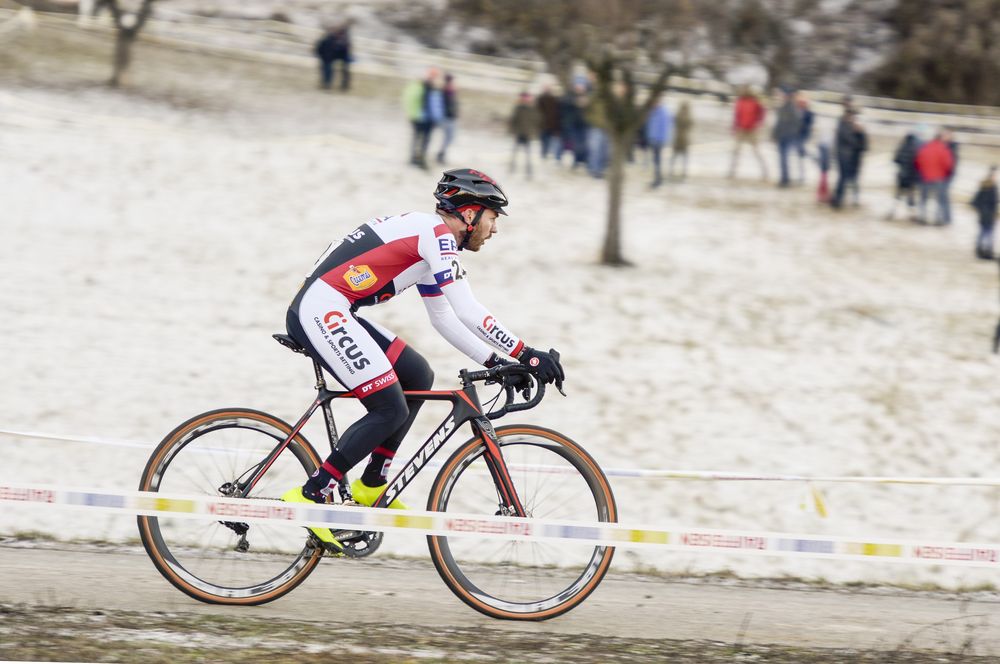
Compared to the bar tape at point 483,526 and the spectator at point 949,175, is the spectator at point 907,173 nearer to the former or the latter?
the spectator at point 949,175

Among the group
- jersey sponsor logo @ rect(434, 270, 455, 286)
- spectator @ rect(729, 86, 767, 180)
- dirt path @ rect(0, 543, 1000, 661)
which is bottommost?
dirt path @ rect(0, 543, 1000, 661)

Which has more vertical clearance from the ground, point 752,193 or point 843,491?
point 752,193

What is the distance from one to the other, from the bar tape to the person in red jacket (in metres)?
17.3

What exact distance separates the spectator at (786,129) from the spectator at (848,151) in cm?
113

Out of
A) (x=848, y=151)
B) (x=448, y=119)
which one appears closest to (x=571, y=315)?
(x=448, y=119)

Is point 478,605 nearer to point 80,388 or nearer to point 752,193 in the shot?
point 80,388

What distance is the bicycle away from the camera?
568 cm

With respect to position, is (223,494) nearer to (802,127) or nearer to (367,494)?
(367,494)

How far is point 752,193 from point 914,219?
312cm

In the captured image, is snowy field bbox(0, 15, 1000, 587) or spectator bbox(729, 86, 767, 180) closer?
snowy field bbox(0, 15, 1000, 587)

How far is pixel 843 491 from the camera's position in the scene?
34.5ft

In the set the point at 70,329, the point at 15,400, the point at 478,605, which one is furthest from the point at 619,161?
the point at 478,605

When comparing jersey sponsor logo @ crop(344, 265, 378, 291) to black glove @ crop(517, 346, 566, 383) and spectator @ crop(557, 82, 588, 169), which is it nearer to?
black glove @ crop(517, 346, 566, 383)

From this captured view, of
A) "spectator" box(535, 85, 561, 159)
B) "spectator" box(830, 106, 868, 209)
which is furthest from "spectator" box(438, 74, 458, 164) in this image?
"spectator" box(830, 106, 868, 209)
